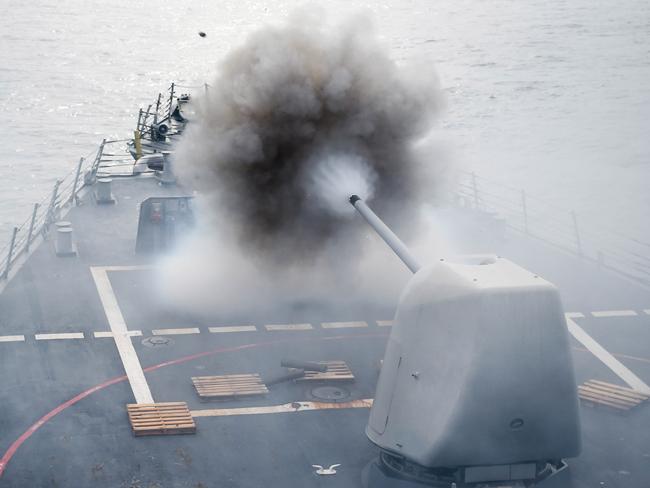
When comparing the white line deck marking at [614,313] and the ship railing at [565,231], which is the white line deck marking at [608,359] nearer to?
the white line deck marking at [614,313]

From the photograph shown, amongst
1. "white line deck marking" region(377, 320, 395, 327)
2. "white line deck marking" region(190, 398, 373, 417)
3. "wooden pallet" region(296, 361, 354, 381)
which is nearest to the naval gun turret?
"white line deck marking" region(190, 398, 373, 417)

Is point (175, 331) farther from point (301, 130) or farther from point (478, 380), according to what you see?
point (478, 380)

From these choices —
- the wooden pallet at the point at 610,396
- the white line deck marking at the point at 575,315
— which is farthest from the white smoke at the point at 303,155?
the wooden pallet at the point at 610,396

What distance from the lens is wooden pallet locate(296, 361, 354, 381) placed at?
18.5 meters

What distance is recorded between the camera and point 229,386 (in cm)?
1819

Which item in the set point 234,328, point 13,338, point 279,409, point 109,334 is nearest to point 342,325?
point 234,328

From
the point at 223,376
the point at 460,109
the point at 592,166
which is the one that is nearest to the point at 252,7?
the point at 460,109

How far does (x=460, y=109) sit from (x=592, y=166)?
43.3 ft

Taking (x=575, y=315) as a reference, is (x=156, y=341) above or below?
above

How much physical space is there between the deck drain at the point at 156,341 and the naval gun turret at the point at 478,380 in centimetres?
780

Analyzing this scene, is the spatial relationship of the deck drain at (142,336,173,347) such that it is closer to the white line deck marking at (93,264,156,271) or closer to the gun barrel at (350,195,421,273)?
the white line deck marking at (93,264,156,271)

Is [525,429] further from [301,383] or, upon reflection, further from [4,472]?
[4,472]

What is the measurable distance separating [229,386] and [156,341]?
3059 millimetres

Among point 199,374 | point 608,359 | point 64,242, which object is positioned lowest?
point 608,359
